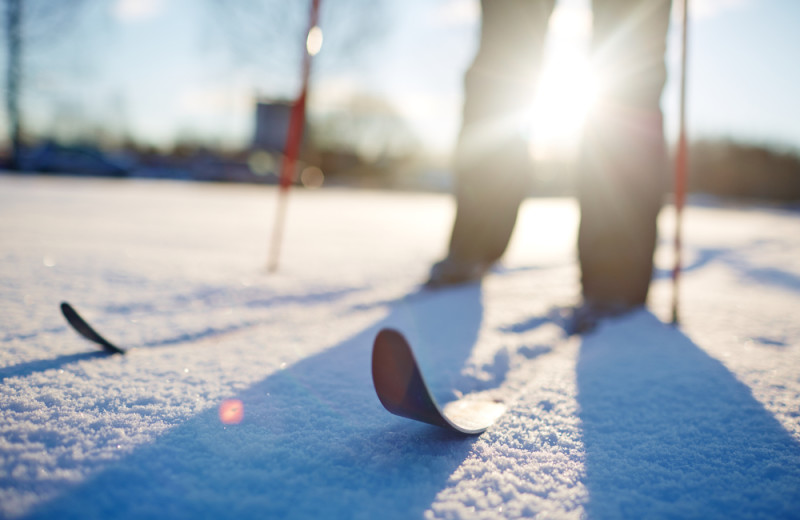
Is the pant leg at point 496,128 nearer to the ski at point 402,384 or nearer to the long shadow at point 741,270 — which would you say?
the long shadow at point 741,270

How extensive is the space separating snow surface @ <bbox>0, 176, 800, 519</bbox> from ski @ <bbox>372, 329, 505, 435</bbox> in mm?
61

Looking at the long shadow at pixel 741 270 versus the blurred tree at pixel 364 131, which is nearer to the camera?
the long shadow at pixel 741 270

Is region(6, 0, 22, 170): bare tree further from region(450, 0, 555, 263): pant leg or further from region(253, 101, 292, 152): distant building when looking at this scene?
region(450, 0, 555, 263): pant leg

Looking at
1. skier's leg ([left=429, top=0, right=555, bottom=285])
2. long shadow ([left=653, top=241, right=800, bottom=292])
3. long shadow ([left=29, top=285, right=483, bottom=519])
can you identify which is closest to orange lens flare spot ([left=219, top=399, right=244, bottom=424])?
long shadow ([left=29, top=285, right=483, bottom=519])

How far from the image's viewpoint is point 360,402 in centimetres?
96

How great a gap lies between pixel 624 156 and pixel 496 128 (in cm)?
74

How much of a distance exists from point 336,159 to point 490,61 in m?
22.3

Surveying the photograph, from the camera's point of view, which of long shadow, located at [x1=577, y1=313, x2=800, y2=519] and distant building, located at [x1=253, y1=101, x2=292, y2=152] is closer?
long shadow, located at [x1=577, y1=313, x2=800, y2=519]

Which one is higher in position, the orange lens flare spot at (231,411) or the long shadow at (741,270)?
the long shadow at (741,270)

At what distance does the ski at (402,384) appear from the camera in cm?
74

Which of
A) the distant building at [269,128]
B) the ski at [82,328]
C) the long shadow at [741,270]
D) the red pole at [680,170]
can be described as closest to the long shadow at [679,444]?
the red pole at [680,170]

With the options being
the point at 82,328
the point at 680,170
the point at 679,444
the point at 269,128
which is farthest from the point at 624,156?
the point at 269,128

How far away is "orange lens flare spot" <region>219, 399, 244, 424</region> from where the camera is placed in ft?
2.73

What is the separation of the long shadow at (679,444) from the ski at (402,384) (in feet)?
0.79
